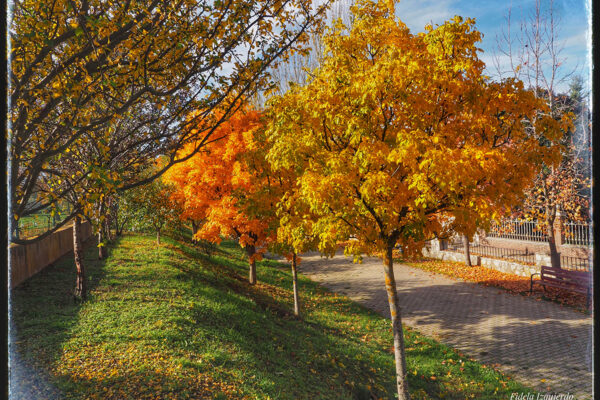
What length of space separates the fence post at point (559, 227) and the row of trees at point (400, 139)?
1088 centimetres

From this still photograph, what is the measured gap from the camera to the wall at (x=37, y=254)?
31.0ft

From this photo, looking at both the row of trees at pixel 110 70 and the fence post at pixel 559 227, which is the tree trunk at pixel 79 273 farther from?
the fence post at pixel 559 227

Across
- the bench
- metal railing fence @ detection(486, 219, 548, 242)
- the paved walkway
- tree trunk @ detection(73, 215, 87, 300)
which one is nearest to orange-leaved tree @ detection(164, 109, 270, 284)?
tree trunk @ detection(73, 215, 87, 300)

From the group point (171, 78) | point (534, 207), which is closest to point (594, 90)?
point (171, 78)

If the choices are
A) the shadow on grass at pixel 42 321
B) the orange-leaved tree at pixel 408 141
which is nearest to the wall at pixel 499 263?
Result: the orange-leaved tree at pixel 408 141

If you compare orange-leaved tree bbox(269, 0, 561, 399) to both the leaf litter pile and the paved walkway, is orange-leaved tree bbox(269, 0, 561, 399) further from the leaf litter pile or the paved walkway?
the leaf litter pile

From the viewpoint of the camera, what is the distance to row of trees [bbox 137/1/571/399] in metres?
5.41

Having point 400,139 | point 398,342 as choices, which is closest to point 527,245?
point 398,342

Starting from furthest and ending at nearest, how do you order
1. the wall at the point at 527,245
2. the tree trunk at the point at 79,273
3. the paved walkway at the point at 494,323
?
1. the wall at the point at 527,245
2. the tree trunk at the point at 79,273
3. the paved walkway at the point at 494,323

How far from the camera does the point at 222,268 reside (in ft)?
55.9

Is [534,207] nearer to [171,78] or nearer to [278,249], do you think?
[278,249]

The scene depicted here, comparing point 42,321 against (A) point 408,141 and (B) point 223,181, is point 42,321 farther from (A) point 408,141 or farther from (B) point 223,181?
(A) point 408,141

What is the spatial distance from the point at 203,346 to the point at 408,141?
17.2 feet

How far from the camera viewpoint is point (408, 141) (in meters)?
5.32
